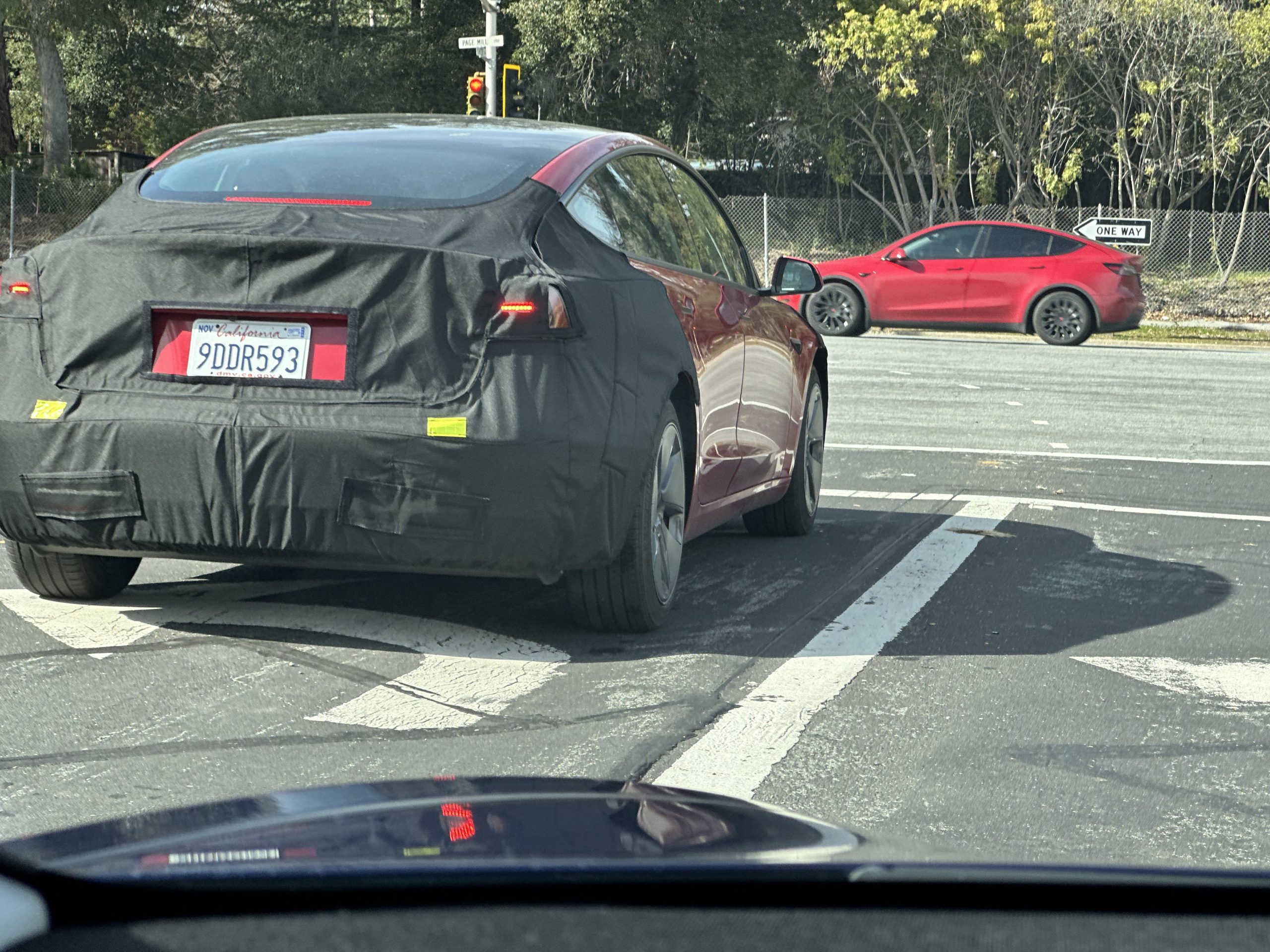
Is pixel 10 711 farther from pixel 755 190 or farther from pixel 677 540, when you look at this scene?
pixel 755 190

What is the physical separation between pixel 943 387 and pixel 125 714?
1139cm

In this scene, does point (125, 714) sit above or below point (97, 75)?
below

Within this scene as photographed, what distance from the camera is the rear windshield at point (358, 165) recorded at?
Answer: 16.5ft

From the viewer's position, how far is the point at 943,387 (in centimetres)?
1477

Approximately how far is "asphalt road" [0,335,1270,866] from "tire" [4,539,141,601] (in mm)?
80

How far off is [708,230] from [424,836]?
5.35 meters

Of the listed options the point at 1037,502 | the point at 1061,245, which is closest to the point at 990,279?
the point at 1061,245

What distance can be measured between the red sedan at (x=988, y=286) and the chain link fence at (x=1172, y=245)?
779 cm

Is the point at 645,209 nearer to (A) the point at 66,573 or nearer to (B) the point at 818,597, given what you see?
(B) the point at 818,597

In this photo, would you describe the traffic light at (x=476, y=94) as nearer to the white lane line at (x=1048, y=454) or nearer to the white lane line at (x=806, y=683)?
the white lane line at (x=1048, y=454)

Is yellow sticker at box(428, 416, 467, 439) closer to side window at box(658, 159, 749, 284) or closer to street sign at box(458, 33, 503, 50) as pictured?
side window at box(658, 159, 749, 284)

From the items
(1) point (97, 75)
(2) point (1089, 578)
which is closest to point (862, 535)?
(2) point (1089, 578)

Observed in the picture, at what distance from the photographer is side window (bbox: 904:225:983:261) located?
72.9 ft

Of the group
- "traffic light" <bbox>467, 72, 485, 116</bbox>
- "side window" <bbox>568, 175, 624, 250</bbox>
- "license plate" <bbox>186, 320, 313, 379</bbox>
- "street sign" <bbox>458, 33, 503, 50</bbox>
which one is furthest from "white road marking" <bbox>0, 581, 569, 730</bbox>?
"traffic light" <bbox>467, 72, 485, 116</bbox>
